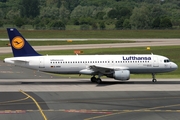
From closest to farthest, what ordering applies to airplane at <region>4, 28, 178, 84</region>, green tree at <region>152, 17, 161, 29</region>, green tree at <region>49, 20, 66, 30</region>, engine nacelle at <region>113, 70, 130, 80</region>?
engine nacelle at <region>113, 70, 130, 80</region>
airplane at <region>4, 28, 178, 84</region>
green tree at <region>49, 20, 66, 30</region>
green tree at <region>152, 17, 161, 29</region>

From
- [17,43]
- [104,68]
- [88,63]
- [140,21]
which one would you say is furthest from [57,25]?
[104,68]

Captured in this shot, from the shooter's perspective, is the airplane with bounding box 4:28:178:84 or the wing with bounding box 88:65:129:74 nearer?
the wing with bounding box 88:65:129:74

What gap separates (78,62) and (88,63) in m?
1.19

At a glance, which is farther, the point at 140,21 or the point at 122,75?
the point at 140,21

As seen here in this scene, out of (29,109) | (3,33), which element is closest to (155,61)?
(29,109)

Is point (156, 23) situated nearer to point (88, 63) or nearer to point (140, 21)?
point (140, 21)

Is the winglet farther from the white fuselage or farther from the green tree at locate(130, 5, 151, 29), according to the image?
the green tree at locate(130, 5, 151, 29)

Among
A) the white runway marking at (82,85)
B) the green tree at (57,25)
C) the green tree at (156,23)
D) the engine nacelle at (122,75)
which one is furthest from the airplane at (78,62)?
the green tree at (156,23)

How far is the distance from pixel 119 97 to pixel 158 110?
720 cm

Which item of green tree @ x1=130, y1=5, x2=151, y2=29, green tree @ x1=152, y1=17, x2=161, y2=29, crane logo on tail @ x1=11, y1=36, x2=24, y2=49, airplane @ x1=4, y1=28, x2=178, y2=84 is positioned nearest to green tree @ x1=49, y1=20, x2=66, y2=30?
green tree @ x1=130, y1=5, x2=151, y2=29

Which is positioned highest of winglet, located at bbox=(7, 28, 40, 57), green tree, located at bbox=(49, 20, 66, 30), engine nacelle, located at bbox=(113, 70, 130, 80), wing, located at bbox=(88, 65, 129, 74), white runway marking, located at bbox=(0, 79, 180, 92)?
winglet, located at bbox=(7, 28, 40, 57)

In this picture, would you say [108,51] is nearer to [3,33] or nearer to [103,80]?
[103,80]

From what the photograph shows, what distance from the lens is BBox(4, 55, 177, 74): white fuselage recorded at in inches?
2157

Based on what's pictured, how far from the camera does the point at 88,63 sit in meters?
55.4
